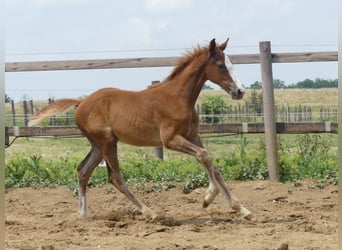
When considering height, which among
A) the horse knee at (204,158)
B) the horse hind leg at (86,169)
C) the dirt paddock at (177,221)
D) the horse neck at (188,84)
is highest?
the horse neck at (188,84)

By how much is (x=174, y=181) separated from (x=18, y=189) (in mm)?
2510

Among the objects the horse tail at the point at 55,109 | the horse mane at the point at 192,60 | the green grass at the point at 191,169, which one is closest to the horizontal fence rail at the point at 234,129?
the green grass at the point at 191,169

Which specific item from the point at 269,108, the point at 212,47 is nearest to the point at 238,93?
the point at 212,47

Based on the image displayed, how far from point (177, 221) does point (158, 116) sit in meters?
1.28

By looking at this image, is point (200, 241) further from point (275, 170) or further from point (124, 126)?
point (275, 170)

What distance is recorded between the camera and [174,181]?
9.28m

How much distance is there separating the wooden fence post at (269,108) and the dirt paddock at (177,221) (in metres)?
0.50

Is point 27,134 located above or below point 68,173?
above

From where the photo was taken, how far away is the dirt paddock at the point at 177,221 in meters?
5.38

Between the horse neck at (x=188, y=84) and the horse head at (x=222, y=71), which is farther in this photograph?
the horse neck at (x=188, y=84)

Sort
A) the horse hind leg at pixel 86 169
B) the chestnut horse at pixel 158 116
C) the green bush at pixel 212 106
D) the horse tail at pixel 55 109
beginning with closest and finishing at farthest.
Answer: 1. the chestnut horse at pixel 158 116
2. the horse hind leg at pixel 86 169
3. the horse tail at pixel 55 109
4. the green bush at pixel 212 106

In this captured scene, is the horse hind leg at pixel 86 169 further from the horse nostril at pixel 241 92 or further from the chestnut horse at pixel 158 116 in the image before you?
the horse nostril at pixel 241 92

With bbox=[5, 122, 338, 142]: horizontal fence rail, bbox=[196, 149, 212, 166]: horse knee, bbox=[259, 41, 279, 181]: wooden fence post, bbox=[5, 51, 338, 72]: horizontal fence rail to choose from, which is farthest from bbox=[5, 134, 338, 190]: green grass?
bbox=[196, 149, 212, 166]: horse knee

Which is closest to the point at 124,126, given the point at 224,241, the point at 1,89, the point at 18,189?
the point at 224,241
